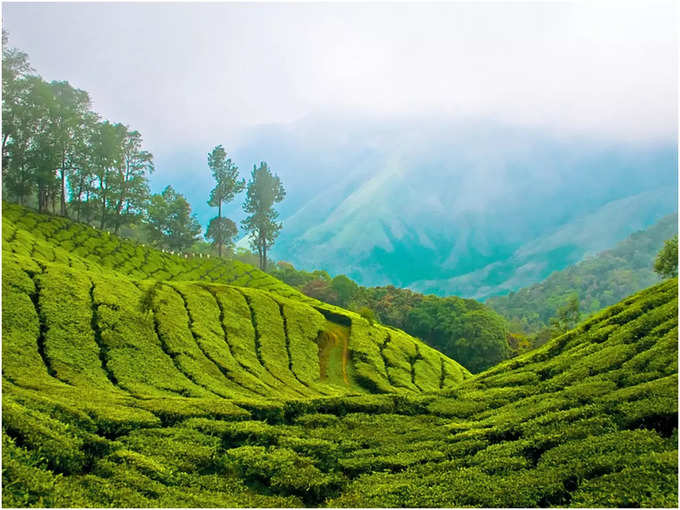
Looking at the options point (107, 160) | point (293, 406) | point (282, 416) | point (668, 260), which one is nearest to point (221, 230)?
point (107, 160)

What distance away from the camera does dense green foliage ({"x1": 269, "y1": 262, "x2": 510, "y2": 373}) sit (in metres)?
67.3

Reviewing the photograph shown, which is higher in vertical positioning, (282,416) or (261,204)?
(261,204)

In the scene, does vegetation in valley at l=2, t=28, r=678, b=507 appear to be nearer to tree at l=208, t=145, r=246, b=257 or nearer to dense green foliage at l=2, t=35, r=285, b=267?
dense green foliage at l=2, t=35, r=285, b=267

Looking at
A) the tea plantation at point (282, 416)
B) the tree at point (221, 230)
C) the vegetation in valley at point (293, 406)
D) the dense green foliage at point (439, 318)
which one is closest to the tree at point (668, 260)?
the vegetation in valley at point (293, 406)

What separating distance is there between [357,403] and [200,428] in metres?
6.74

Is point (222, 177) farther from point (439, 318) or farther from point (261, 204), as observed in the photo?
point (439, 318)

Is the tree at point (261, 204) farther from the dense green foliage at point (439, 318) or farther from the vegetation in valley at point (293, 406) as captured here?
the vegetation in valley at point (293, 406)

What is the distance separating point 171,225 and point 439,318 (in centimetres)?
5028

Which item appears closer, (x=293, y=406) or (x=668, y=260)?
(x=293, y=406)

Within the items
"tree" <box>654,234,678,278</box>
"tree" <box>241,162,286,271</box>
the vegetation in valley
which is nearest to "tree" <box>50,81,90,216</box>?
the vegetation in valley

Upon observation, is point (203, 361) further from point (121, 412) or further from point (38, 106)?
point (38, 106)

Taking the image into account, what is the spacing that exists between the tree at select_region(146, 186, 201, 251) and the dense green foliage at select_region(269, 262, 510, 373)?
76.3 feet

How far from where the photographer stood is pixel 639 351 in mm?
18734

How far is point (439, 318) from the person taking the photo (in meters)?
74.6
